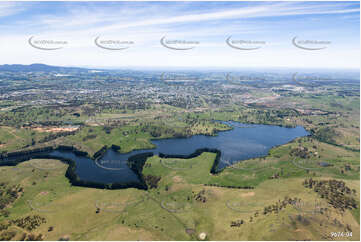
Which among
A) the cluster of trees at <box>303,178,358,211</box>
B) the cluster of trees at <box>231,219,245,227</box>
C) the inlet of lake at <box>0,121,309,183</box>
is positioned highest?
the cluster of trees at <box>303,178,358,211</box>

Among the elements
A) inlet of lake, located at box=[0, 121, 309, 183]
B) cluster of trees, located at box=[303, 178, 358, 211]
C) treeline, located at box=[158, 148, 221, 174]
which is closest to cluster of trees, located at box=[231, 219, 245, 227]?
cluster of trees, located at box=[303, 178, 358, 211]

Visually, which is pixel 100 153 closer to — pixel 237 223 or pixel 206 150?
pixel 206 150

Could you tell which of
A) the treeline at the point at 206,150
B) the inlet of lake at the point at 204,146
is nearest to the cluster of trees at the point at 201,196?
the treeline at the point at 206,150

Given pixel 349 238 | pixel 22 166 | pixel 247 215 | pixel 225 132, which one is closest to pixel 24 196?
pixel 22 166

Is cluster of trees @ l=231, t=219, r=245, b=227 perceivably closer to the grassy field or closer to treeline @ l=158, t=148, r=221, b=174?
the grassy field

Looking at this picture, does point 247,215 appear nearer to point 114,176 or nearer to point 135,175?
point 135,175

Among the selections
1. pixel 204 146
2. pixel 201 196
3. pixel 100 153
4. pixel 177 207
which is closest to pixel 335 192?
pixel 201 196
